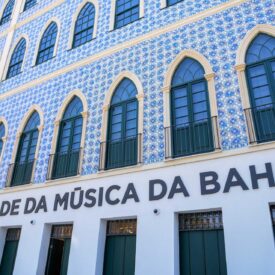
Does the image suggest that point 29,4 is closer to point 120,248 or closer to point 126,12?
point 126,12

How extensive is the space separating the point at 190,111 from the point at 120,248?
3791mm

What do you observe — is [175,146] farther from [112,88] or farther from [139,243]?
[112,88]

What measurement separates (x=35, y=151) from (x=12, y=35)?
715 cm

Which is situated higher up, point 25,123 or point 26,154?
point 25,123

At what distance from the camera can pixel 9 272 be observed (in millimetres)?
8820

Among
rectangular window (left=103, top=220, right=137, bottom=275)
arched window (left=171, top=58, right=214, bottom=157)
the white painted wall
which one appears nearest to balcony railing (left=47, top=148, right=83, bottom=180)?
the white painted wall

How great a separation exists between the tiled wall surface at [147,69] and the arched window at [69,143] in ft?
1.30

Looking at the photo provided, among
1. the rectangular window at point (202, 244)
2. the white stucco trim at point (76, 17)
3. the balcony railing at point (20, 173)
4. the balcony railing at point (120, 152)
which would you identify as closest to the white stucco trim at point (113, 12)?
the white stucco trim at point (76, 17)

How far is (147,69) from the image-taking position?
8.83 metres

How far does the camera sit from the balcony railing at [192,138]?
6.99m

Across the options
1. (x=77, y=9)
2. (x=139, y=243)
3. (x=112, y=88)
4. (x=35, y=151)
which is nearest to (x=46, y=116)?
(x=35, y=151)

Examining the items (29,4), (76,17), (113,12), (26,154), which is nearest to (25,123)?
(26,154)

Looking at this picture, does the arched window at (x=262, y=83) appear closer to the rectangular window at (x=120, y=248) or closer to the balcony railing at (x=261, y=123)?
the balcony railing at (x=261, y=123)

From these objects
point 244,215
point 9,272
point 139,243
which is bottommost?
point 9,272
